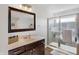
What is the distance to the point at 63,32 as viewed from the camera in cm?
122

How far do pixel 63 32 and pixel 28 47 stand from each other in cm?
44

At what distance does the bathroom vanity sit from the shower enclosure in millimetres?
117

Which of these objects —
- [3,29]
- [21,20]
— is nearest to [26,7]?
[21,20]

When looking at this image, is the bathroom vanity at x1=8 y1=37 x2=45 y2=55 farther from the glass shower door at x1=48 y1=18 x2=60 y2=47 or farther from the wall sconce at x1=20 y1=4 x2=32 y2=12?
the wall sconce at x1=20 y1=4 x2=32 y2=12

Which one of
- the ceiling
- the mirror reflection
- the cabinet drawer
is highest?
the ceiling

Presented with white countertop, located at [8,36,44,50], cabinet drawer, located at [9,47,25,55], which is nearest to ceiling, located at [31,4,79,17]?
white countertop, located at [8,36,44,50]

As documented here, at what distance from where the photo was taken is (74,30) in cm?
120

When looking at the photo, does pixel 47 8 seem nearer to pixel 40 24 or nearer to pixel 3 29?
pixel 40 24

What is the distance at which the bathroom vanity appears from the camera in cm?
119

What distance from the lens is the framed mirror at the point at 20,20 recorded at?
1.20m

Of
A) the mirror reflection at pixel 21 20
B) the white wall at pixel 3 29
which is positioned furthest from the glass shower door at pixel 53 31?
the white wall at pixel 3 29
